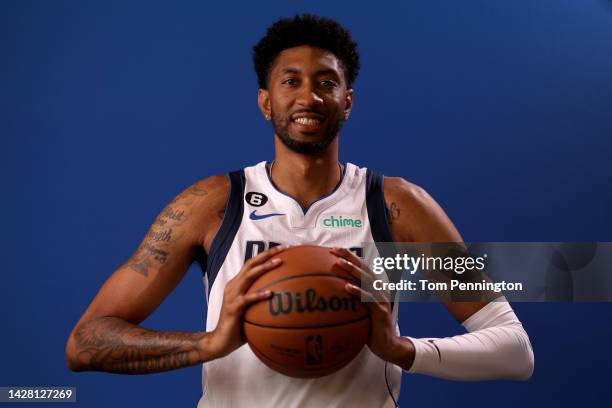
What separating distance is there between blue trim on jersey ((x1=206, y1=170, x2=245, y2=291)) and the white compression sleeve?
0.43m

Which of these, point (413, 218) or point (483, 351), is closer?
point (483, 351)

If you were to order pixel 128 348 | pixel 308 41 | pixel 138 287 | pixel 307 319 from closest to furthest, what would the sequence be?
pixel 307 319
pixel 128 348
pixel 138 287
pixel 308 41

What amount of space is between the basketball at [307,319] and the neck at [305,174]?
0.37 meters

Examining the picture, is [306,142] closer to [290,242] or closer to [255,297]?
[290,242]

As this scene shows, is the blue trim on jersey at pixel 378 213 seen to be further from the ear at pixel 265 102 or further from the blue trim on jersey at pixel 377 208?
the ear at pixel 265 102

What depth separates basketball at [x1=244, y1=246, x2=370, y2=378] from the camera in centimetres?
106

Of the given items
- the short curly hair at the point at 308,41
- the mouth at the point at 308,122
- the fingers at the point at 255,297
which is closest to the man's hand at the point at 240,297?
the fingers at the point at 255,297

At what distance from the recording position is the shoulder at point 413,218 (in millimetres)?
1447

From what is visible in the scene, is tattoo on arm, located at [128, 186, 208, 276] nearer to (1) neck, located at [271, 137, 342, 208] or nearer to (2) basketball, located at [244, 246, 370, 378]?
(1) neck, located at [271, 137, 342, 208]

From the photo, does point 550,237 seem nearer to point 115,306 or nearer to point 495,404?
point 495,404

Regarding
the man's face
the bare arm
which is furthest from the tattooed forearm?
the man's face

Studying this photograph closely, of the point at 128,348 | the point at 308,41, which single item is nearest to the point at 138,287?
the point at 128,348

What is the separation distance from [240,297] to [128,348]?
1.04 ft

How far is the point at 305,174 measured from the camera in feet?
4.82
